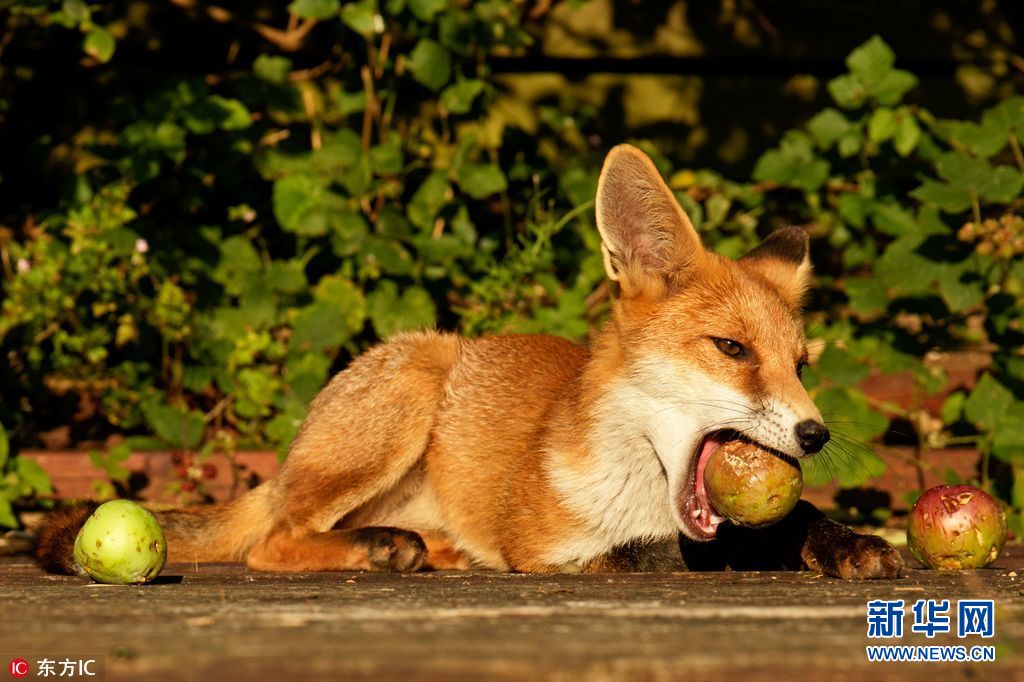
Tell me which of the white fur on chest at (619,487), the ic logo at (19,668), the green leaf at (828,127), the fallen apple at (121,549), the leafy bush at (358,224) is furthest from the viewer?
the green leaf at (828,127)

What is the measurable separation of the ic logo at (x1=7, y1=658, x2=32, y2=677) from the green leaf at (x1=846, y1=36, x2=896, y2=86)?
187 inches

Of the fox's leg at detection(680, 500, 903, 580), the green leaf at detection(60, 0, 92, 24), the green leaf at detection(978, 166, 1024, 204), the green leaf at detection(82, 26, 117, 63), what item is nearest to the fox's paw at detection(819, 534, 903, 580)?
the fox's leg at detection(680, 500, 903, 580)

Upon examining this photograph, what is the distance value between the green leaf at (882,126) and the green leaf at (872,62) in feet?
0.54

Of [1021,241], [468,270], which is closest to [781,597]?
[1021,241]

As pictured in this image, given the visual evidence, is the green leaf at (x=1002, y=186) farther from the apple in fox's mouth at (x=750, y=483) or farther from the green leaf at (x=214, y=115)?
the green leaf at (x=214, y=115)

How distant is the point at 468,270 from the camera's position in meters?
5.99

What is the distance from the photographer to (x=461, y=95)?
5773 mm

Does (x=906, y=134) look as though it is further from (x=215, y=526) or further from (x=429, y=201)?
(x=215, y=526)

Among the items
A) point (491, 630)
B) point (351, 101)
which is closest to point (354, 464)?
point (491, 630)

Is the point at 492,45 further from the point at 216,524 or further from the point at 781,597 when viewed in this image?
the point at 781,597

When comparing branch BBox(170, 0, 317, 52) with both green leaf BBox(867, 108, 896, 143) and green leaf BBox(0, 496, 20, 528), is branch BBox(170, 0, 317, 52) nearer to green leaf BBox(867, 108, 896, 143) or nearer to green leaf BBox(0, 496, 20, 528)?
green leaf BBox(0, 496, 20, 528)

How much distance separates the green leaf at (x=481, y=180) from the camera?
5.70 metres

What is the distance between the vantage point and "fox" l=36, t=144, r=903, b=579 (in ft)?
11.6

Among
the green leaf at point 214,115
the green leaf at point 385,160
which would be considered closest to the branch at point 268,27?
the green leaf at point 214,115
